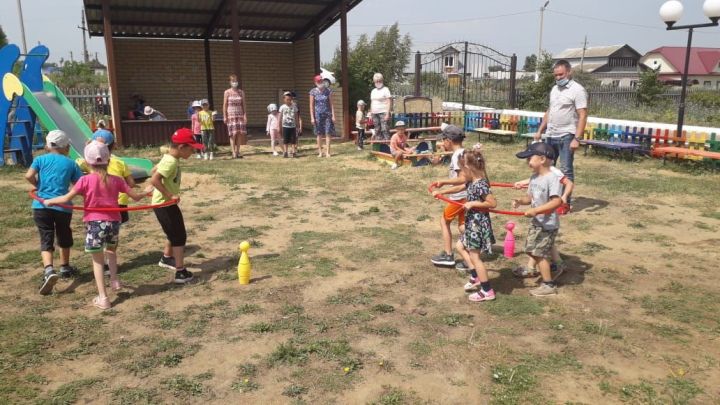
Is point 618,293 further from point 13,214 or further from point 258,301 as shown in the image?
point 13,214

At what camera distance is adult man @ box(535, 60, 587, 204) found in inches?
277

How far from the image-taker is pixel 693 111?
21812 mm

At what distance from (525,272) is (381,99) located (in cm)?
807

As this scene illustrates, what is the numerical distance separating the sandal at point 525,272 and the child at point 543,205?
41cm

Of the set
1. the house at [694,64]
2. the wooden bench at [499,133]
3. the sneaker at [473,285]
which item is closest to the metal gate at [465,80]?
the wooden bench at [499,133]

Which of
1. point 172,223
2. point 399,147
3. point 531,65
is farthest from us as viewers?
point 531,65

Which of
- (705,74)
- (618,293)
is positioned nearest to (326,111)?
(618,293)

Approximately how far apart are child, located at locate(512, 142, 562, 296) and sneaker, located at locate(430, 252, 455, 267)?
3.14 feet

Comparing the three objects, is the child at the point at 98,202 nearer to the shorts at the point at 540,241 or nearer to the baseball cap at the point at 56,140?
the baseball cap at the point at 56,140

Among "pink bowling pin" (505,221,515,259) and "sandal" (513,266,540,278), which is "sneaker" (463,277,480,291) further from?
"pink bowling pin" (505,221,515,259)

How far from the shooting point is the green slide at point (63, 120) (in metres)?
10.4

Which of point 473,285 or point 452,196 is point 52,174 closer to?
point 452,196

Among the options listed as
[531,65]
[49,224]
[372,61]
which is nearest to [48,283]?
[49,224]

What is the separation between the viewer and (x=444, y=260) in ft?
18.4
